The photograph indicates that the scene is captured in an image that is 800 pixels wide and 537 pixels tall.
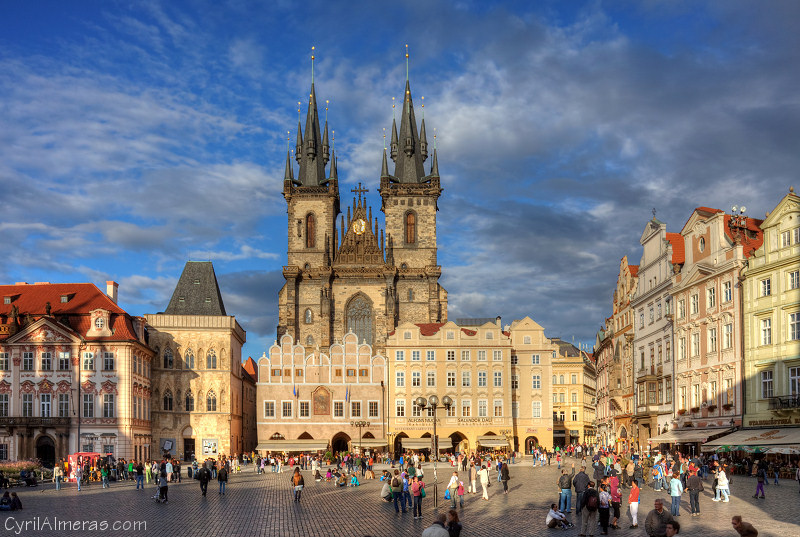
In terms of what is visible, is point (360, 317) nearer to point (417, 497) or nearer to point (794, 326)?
point (794, 326)

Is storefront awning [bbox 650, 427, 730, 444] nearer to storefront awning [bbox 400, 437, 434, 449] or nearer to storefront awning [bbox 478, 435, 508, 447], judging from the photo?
storefront awning [bbox 478, 435, 508, 447]

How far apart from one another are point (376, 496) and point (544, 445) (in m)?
50.8

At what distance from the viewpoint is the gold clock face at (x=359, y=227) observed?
11111 centimetres

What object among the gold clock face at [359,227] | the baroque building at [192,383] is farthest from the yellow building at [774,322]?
the gold clock face at [359,227]

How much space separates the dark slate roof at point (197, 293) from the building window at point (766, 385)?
56.3 m

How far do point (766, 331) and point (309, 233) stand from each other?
65645 millimetres

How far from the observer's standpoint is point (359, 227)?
11138 centimetres

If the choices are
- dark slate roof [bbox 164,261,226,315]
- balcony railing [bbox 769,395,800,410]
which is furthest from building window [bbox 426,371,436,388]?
balcony railing [bbox 769,395,800,410]

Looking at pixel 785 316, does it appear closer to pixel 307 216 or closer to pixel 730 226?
pixel 730 226

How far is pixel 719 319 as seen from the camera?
196 feet

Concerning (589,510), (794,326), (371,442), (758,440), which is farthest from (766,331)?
(371,442)

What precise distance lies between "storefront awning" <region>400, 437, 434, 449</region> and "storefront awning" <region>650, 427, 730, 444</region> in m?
26.0

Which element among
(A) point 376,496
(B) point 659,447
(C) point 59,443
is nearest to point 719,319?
(B) point 659,447

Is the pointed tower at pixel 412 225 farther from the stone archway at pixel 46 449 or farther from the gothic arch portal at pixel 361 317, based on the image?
the stone archway at pixel 46 449
